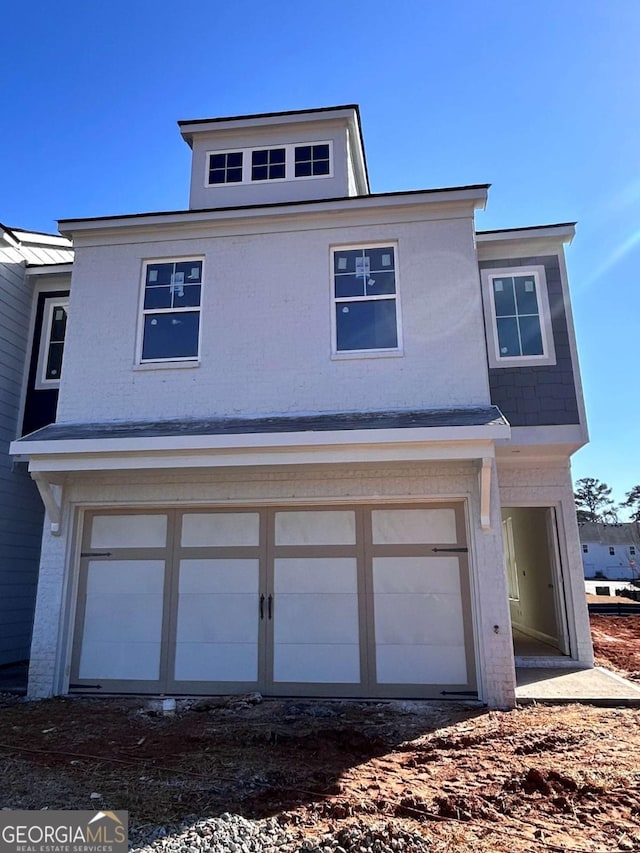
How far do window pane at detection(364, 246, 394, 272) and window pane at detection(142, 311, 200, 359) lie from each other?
252 cm

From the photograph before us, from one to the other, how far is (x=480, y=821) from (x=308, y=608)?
3.63 metres

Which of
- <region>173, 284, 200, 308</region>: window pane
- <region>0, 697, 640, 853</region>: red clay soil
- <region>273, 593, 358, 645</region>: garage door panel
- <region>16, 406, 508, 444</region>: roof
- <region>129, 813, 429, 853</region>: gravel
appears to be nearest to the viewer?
<region>129, 813, 429, 853</region>: gravel

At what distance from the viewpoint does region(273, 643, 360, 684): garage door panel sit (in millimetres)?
6828

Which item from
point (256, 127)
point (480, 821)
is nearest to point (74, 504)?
point (480, 821)

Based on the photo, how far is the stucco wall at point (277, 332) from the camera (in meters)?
7.35

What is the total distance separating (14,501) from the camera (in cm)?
959

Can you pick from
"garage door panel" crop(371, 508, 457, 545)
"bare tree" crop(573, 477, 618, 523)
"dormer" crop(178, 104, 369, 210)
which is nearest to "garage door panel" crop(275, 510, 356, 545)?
"garage door panel" crop(371, 508, 457, 545)

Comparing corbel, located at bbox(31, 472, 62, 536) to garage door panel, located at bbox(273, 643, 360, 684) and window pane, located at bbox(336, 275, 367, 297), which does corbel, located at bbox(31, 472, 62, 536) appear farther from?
window pane, located at bbox(336, 275, 367, 297)

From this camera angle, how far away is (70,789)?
13.7ft

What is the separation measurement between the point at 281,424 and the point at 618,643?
8.28 meters

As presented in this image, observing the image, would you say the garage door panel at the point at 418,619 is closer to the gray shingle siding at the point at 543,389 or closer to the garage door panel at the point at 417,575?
the garage door panel at the point at 417,575

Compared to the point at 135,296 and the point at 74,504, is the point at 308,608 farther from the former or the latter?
the point at 135,296

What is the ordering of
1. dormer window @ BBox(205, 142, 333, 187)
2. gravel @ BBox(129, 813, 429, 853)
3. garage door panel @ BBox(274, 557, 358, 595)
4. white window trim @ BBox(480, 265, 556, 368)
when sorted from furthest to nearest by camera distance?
dormer window @ BBox(205, 142, 333, 187) < white window trim @ BBox(480, 265, 556, 368) < garage door panel @ BBox(274, 557, 358, 595) < gravel @ BBox(129, 813, 429, 853)

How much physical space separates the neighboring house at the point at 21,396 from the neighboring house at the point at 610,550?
38.3m
